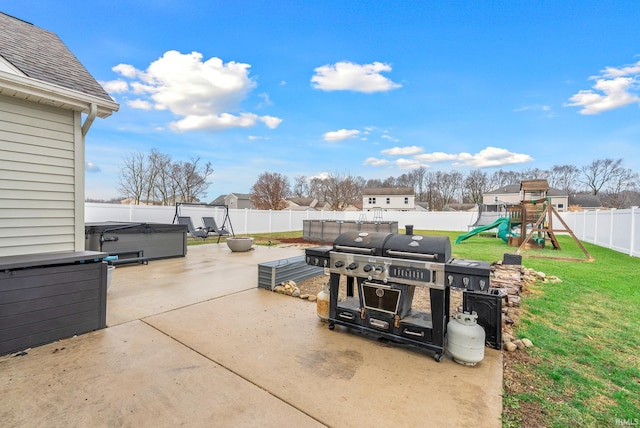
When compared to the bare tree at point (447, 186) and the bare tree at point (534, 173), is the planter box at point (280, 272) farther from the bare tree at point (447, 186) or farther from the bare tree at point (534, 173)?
the bare tree at point (534, 173)

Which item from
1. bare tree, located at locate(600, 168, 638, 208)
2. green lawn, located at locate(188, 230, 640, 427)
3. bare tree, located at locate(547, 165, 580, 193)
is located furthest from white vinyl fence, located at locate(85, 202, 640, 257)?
bare tree, located at locate(547, 165, 580, 193)

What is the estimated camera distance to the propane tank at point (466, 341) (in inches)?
90.7

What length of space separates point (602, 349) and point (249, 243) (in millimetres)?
8021

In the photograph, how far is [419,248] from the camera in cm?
244

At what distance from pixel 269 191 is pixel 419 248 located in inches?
1160

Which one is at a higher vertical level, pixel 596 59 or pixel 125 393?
pixel 596 59

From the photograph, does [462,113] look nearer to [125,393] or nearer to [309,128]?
[309,128]

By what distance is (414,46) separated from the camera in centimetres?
935

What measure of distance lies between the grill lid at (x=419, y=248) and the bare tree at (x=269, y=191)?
94.4 ft

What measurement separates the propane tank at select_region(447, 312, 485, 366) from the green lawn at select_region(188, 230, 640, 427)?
10.9 inches

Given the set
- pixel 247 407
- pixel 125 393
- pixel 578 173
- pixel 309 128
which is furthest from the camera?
pixel 578 173

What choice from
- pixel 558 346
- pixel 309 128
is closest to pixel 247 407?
pixel 558 346

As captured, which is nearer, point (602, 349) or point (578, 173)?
point (602, 349)

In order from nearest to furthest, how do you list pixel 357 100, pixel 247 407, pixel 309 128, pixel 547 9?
pixel 247 407, pixel 547 9, pixel 357 100, pixel 309 128
